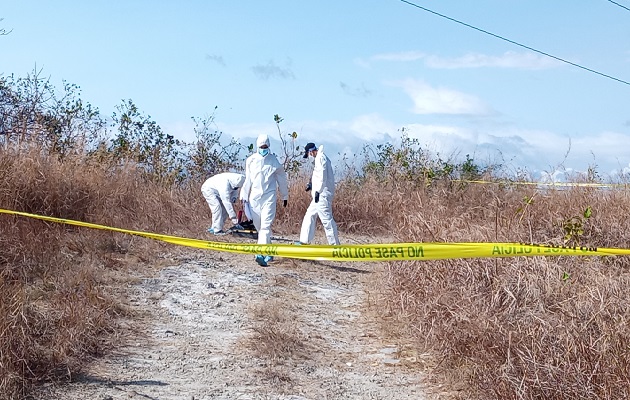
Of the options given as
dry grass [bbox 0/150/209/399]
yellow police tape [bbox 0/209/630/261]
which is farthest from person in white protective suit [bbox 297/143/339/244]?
yellow police tape [bbox 0/209/630/261]

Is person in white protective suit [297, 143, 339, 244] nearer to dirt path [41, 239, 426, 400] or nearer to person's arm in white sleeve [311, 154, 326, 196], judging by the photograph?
person's arm in white sleeve [311, 154, 326, 196]

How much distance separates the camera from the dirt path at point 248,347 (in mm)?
5809

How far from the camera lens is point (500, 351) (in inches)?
215

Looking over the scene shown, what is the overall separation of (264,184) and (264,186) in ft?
0.09

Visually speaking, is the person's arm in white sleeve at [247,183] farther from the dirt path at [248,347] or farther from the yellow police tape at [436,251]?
the yellow police tape at [436,251]

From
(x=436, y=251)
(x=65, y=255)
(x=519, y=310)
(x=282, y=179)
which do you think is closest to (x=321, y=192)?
(x=282, y=179)

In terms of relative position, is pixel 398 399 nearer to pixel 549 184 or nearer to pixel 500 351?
pixel 500 351

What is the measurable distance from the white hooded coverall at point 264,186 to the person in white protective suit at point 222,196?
54.6 inches

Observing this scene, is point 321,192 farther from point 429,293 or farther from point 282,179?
point 429,293

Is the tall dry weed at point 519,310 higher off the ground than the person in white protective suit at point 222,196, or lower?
lower

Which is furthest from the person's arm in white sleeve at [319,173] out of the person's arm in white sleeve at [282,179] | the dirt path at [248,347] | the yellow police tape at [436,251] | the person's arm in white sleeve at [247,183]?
the yellow police tape at [436,251]

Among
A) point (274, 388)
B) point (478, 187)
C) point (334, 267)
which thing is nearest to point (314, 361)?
point (274, 388)

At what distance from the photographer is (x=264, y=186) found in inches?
425

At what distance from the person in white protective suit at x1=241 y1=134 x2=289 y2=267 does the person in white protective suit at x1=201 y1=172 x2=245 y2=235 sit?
1388mm
